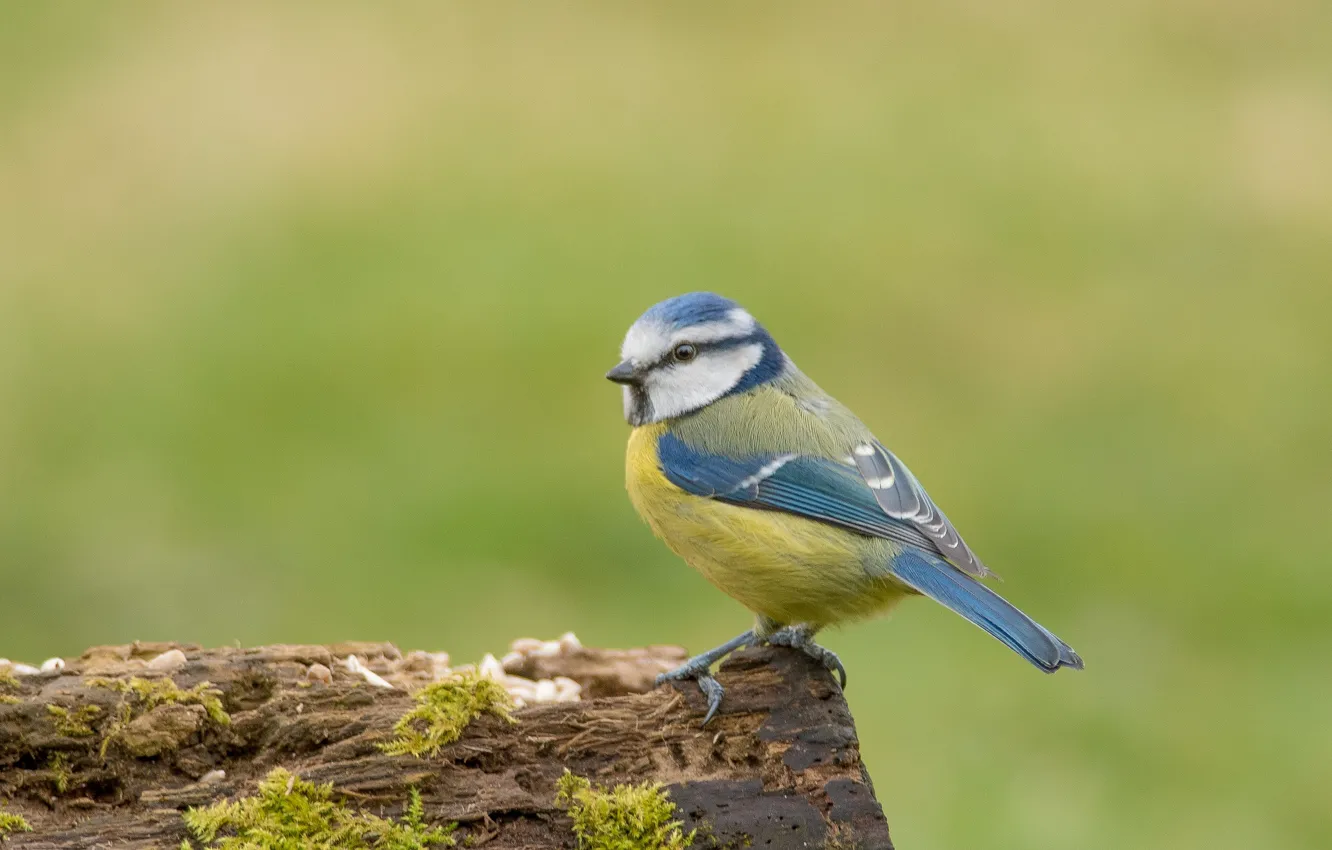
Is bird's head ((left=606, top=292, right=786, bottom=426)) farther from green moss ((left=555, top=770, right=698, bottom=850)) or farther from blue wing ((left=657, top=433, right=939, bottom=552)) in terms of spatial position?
green moss ((left=555, top=770, right=698, bottom=850))

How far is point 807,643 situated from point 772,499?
315mm

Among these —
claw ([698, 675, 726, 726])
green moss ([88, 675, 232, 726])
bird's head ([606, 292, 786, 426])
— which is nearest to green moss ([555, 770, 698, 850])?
claw ([698, 675, 726, 726])

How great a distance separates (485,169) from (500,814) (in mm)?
6147

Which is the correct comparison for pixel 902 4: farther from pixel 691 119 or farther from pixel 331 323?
pixel 331 323

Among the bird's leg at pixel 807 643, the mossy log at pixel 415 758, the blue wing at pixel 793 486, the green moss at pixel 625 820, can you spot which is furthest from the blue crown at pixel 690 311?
the green moss at pixel 625 820

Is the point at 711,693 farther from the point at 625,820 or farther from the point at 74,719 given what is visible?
the point at 74,719

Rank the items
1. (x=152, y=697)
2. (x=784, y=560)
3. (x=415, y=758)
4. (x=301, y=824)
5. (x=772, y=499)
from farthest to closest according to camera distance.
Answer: (x=772, y=499)
(x=784, y=560)
(x=152, y=697)
(x=415, y=758)
(x=301, y=824)

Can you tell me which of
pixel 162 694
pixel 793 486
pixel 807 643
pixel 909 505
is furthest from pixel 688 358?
pixel 162 694

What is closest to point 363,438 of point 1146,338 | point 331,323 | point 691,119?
point 331,323

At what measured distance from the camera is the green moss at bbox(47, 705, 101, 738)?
8.73 ft

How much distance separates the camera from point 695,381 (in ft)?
11.5

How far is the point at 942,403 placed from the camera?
683 cm

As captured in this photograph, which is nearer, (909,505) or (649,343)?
(909,505)

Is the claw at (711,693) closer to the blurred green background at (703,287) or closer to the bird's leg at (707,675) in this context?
the bird's leg at (707,675)
